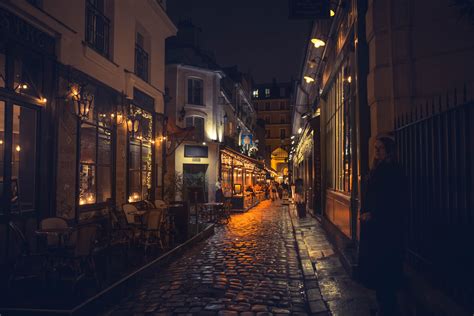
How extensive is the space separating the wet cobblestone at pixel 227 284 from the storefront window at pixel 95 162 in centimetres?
297

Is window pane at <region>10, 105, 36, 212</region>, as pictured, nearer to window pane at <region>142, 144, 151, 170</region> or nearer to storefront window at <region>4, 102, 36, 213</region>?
storefront window at <region>4, 102, 36, 213</region>

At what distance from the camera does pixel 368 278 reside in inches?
174

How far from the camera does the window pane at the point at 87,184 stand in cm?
1019

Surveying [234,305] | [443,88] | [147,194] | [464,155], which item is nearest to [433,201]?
[464,155]

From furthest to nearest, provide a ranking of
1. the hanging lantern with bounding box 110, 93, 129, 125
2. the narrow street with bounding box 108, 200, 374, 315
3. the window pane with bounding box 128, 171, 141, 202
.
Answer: the window pane with bounding box 128, 171, 141, 202 → the hanging lantern with bounding box 110, 93, 129, 125 → the narrow street with bounding box 108, 200, 374, 315

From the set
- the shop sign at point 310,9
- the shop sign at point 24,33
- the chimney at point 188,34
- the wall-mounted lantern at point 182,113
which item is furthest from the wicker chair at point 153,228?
the chimney at point 188,34

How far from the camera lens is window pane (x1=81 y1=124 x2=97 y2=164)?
10227 millimetres

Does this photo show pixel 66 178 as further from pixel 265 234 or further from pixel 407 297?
pixel 407 297

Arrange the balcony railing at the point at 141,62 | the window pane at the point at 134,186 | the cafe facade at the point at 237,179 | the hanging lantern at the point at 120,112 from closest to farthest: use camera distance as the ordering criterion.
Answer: the hanging lantern at the point at 120,112, the window pane at the point at 134,186, the balcony railing at the point at 141,62, the cafe facade at the point at 237,179

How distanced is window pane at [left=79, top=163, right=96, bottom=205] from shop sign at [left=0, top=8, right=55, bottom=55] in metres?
2.98

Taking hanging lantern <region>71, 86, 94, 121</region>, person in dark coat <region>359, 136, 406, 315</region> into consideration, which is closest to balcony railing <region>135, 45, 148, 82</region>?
hanging lantern <region>71, 86, 94, 121</region>

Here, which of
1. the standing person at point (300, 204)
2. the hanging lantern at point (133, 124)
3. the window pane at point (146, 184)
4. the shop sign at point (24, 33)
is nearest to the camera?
the shop sign at point (24, 33)

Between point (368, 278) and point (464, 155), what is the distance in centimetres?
158

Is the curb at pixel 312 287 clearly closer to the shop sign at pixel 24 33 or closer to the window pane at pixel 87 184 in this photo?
the window pane at pixel 87 184
